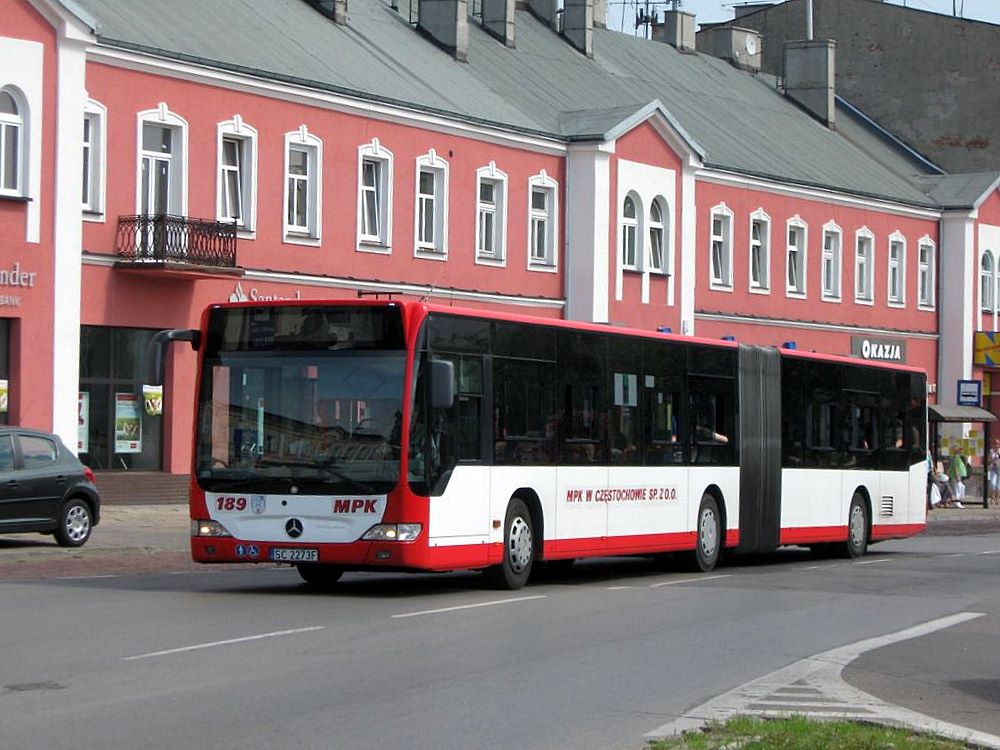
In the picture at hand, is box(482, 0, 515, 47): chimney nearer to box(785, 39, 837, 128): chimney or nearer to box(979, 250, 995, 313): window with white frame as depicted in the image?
box(785, 39, 837, 128): chimney

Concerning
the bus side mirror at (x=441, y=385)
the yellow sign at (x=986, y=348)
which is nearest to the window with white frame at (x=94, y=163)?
the bus side mirror at (x=441, y=385)

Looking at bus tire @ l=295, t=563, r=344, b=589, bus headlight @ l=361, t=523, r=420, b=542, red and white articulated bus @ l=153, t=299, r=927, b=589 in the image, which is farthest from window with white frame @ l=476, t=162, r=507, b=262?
bus headlight @ l=361, t=523, r=420, b=542

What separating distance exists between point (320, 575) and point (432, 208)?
895 inches

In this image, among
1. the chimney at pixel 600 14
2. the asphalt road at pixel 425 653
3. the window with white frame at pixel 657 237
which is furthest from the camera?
the chimney at pixel 600 14

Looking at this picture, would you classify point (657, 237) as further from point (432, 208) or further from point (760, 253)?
point (432, 208)

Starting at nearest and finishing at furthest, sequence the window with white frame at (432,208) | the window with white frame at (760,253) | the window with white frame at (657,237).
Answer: the window with white frame at (432,208) < the window with white frame at (657,237) < the window with white frame at (760,253)

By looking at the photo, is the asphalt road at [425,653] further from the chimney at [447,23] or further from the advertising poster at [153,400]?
the chimney at [447,23]

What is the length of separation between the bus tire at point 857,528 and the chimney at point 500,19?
2564 centimetres

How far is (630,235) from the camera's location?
47.7m

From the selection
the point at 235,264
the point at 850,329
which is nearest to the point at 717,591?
the point at 235,264

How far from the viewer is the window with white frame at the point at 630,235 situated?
4731 cm

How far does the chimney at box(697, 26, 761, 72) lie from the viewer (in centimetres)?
6500

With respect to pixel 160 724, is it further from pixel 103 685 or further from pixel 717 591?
pixel 717 591

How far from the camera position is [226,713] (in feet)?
35.9
